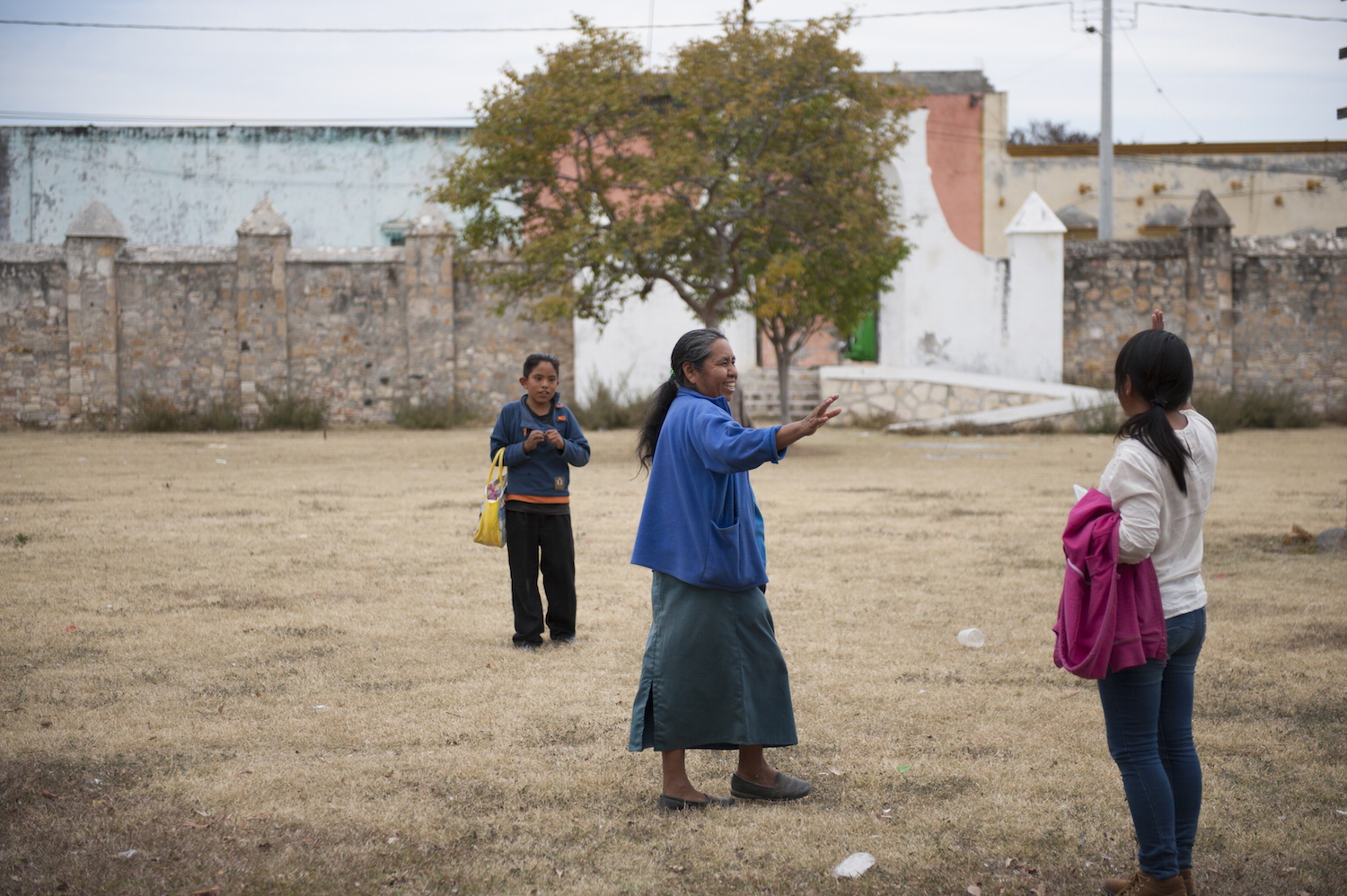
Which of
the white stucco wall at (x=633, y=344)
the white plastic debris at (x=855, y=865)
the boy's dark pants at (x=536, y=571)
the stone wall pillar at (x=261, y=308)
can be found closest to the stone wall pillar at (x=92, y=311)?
the stone wall pillar at (x=261, y=308)

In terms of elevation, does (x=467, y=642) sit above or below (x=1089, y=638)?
below

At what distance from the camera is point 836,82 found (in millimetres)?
15305

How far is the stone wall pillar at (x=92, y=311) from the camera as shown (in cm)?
2211

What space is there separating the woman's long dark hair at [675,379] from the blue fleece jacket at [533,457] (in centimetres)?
176

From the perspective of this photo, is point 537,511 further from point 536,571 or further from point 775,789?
point 775,789

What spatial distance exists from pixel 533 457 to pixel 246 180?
27537 mm

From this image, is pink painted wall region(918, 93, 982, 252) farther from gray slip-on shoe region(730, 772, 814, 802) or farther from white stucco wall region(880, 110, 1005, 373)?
gray slip-on shoe region(730, 772, 814, 802)

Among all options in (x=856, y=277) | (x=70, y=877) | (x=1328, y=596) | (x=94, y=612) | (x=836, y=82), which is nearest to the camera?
(x=70, y=877)

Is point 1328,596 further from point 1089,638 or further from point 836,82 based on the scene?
point 836,82

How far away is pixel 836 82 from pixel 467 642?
11.8 m

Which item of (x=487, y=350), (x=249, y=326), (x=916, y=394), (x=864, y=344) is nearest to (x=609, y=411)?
(x=487, y=350)

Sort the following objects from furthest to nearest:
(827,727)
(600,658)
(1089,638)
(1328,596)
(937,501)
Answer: (937,501) < (1328,596) < (600,658) < (827,727) < (1089,638)

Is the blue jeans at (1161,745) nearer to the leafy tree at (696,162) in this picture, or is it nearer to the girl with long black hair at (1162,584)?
the girl with long black hair at (1162,584)

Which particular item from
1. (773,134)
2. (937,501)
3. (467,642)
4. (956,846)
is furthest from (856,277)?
(956,846)
